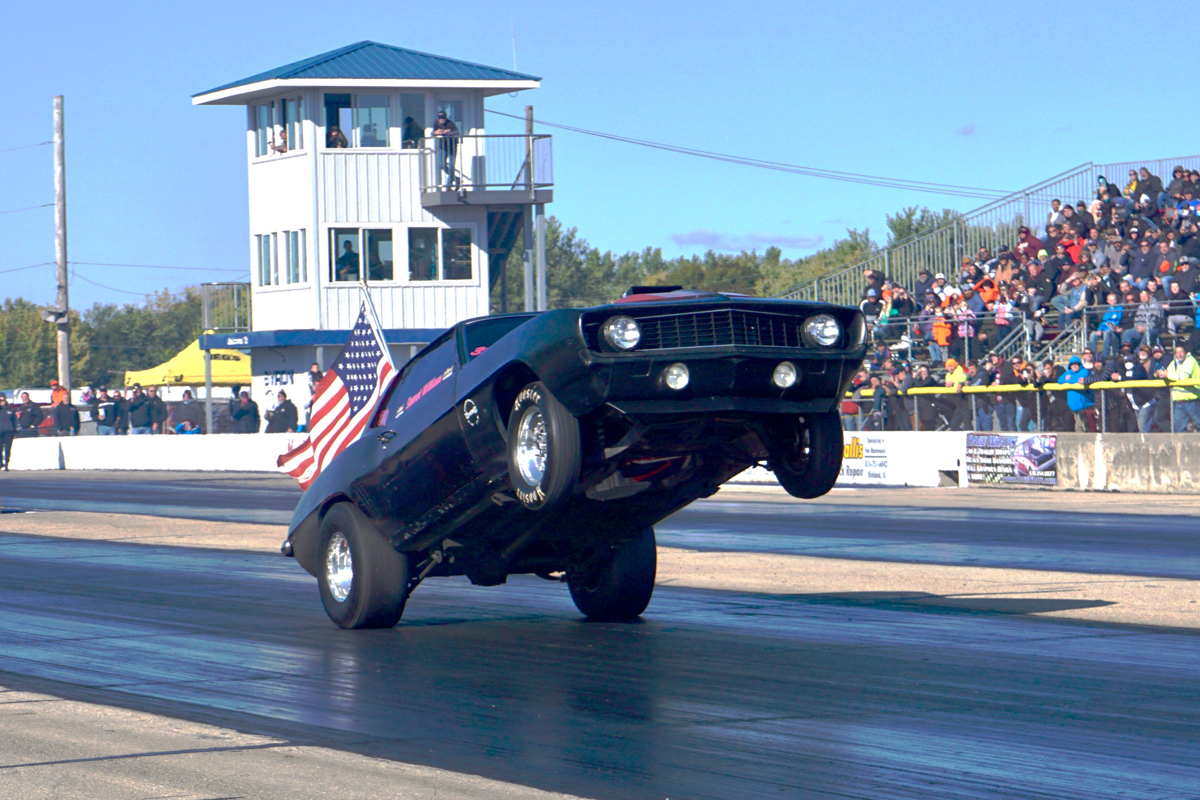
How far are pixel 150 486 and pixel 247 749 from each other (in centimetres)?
2677

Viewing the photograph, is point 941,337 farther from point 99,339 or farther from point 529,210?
point 99,339

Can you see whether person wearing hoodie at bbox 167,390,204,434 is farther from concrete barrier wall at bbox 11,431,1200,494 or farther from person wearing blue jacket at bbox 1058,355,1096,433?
person wearing blue jacket at bbox 1058,355,1096,433

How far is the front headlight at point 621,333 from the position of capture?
7797 mm

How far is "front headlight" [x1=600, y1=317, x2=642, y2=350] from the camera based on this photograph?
7.80 metres

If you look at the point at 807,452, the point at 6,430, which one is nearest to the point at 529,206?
the point at 6,430

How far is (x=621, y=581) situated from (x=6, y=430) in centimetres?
3216

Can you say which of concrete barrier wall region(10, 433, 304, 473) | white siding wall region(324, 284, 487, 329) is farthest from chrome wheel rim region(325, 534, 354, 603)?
white siding wall region(324, 284, 487, 329)

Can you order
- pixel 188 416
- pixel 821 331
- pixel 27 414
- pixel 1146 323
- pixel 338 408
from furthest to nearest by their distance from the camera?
1. pixel 188 416
2. pixel 27 414
3. pixel 1146 323
4. pixel 338 408
5. pixel 821 331

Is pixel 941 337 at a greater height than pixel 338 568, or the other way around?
pixel 941 337

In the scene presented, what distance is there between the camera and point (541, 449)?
8.12 meters

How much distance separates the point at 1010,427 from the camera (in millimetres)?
26734

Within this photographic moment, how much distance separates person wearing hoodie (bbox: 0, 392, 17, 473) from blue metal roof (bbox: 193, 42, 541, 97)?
35.9 ft

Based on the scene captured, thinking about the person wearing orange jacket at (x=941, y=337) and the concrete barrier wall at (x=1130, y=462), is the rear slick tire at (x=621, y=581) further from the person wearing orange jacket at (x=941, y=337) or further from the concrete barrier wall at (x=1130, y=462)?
the person wearing orange jacket at (x=941, y=337)

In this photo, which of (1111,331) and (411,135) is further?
(411,135)
